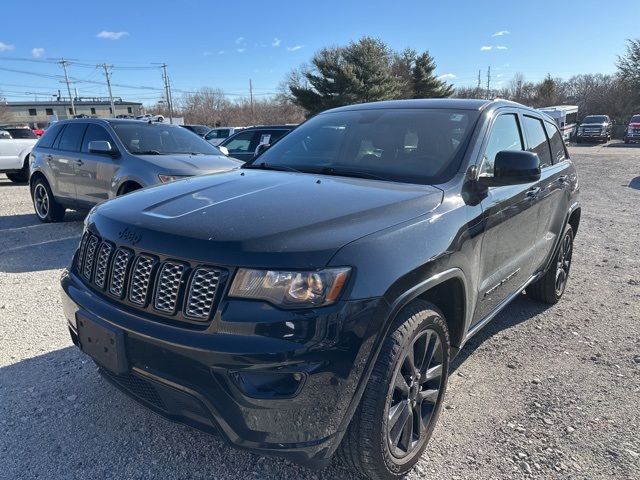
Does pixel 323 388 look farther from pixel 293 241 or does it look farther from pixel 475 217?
pixel 475 217

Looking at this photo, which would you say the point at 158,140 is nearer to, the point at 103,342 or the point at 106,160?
the point at 106,160

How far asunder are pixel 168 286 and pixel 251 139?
9184 mm

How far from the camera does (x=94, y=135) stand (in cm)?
732

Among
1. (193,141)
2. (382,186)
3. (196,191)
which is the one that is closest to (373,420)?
(382,186)

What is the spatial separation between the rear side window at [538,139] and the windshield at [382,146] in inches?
38.3

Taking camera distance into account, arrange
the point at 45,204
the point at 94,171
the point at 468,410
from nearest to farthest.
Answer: the point at 468,410
the point at 94,171
the point at 45,204

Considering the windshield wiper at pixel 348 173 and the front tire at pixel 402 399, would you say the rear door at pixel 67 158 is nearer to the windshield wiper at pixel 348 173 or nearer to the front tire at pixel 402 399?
the windshield wiper at pixel 348 173

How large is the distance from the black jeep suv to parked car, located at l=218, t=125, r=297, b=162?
7.52 meters

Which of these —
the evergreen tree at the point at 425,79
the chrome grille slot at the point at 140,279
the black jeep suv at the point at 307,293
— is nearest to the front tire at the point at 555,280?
the black jeep suv at the point at 307,293

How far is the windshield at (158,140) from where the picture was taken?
691 centimetres

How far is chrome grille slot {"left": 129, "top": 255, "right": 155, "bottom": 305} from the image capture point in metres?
2.00

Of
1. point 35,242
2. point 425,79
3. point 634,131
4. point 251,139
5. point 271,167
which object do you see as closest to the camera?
point 271,167

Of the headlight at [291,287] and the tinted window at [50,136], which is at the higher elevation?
the tinted window at [50,136]

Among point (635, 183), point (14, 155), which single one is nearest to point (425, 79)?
point (635, 183)
